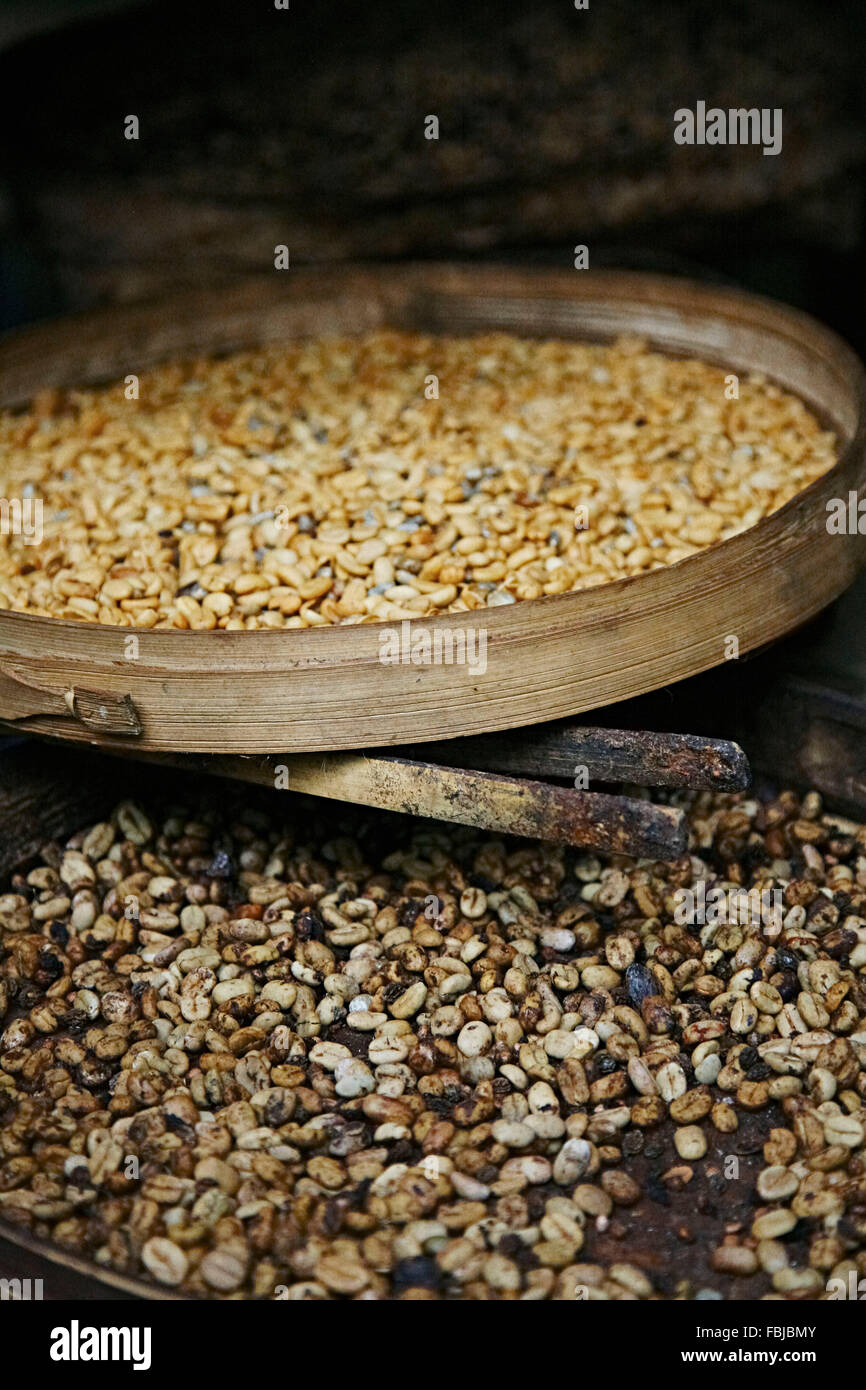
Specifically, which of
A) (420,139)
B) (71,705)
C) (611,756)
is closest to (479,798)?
(611,756)

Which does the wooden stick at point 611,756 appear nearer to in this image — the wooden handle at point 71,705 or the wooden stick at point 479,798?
the wooden stick at point 479,798

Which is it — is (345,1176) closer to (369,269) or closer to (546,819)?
(546,819)

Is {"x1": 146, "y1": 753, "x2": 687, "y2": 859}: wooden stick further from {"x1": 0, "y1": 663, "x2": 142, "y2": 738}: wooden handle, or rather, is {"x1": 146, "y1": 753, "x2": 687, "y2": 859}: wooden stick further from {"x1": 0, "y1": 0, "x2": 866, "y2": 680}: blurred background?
{"x1": 0, "y1": 0, "x2": 866, "y2": 680}: blurred background

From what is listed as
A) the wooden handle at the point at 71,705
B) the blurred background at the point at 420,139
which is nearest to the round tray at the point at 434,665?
the wooden handle at the point at 71,705

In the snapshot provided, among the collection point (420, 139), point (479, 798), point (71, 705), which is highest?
point (420, 139)

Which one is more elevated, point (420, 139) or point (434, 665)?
point (420, 139)

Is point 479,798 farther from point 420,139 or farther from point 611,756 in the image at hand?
point 420,139
